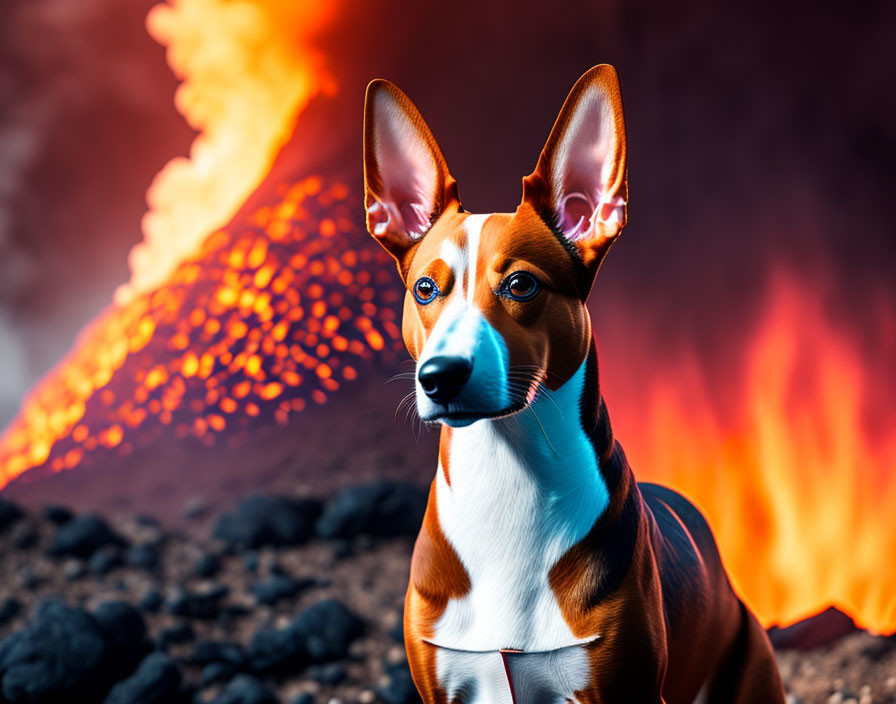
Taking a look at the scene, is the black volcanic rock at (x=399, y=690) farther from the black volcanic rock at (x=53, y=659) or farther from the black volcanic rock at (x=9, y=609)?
the black volcanic rock at (x=9, y=609)

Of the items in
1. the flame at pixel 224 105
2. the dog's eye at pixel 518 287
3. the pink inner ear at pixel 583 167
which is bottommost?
the dog's eye at pixel 518 287

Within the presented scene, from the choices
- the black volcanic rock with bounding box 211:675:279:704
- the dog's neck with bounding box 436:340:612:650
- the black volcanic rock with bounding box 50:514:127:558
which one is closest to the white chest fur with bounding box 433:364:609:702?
the dog's neck with bounding box 436:340:612:650

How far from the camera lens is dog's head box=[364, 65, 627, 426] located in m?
1.19

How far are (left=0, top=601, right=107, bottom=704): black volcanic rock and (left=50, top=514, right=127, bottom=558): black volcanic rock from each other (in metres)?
0.91

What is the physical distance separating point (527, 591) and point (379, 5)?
399cm

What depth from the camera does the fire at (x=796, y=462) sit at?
345cm

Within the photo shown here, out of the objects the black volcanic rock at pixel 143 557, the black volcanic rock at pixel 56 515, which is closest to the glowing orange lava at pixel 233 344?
the black volcanic rock at pixel 56 515

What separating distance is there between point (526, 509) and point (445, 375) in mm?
370

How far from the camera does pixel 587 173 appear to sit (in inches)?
55.8

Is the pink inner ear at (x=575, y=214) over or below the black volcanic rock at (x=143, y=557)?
over

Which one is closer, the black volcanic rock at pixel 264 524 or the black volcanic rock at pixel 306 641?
the black volcanic rock at pixel 306 641

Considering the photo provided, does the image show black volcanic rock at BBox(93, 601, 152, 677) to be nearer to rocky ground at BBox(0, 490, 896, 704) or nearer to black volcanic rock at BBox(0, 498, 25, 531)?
rocky ground at BBox(0, 490, 896, 704)

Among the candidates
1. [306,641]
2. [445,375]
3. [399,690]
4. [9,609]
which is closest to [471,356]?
[445,375]

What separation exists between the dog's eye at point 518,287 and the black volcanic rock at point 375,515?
2.81 m
